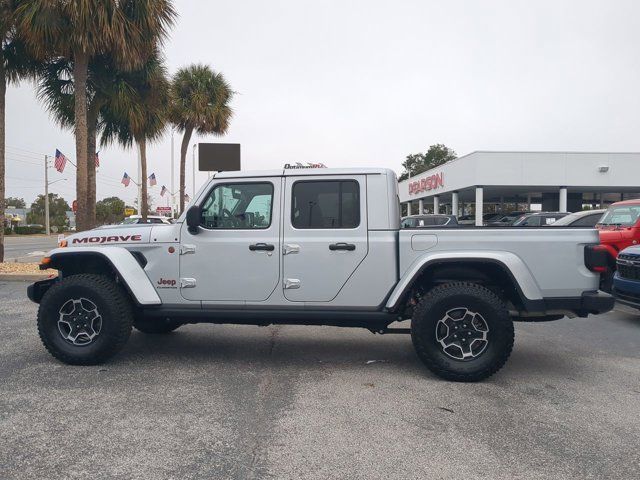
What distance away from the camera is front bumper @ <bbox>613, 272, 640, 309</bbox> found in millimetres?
7141

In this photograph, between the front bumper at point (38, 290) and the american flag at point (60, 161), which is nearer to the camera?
the front bumper at point (38, 290)

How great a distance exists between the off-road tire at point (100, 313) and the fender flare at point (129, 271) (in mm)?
172

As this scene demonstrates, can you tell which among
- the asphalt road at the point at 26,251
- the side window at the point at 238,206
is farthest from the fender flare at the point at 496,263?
the asphalt road at the point at 26,251

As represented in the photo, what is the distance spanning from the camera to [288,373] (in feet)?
16.4

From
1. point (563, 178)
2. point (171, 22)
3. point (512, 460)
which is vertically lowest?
point (512, 460)

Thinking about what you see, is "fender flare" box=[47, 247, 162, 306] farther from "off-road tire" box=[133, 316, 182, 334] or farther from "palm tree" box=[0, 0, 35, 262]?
"palm tree" box=[0, 0, 35, 262]

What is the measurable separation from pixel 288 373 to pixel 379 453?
1836 mm

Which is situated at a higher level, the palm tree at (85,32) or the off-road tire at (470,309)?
the palm tree at (85,32)

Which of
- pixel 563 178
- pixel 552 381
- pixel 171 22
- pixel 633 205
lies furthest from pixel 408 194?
pixel 552 381

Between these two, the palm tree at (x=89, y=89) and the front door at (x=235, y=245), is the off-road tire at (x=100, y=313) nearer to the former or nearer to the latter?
the front door at (x=235, y=245)

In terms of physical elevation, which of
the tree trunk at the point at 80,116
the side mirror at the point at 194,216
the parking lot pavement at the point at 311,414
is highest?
the tree trunk at the point at 80,116

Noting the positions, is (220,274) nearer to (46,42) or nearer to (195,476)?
(195,476)

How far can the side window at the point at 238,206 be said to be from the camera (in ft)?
16.8

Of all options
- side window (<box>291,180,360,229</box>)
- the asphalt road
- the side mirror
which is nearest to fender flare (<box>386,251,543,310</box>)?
side window (<box>291,180,360,229</box>)
